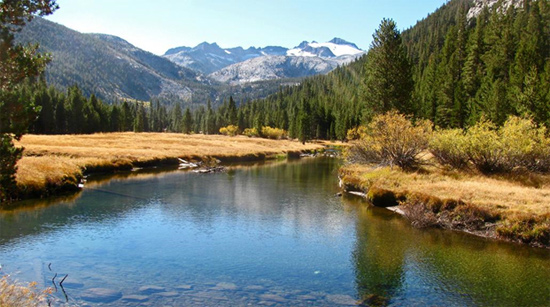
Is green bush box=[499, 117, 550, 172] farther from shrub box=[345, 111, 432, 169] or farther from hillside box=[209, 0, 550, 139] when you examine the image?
hillside box=[209, 0, 550, 139]

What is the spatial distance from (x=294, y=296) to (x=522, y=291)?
35.2 ft

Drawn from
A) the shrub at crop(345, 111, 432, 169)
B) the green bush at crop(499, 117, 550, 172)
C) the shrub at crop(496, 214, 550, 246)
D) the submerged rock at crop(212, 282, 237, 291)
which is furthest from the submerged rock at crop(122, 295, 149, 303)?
the green bush at crop(499, 117, 550, 172)

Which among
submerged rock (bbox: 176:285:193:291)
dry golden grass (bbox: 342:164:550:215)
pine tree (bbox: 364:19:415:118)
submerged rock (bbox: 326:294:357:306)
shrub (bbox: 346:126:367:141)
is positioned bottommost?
submerged rock (bbox: 326:294:357:306)

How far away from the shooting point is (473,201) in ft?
91.5

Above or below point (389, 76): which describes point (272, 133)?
below

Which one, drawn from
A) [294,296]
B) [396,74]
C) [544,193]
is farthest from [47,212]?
[396,74]

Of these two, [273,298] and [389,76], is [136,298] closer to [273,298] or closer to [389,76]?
[273,298]

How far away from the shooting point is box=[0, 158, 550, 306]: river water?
16547 millimetres

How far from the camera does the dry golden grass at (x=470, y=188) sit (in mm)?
26400

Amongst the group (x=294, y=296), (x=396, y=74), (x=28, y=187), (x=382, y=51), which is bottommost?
(x=294, y=296)

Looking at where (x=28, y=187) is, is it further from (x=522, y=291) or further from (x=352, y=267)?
(x=522, y=291)

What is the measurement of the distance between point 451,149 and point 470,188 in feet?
29.9

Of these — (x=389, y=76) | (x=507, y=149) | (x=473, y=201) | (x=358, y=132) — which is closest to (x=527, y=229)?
(x=473, y=201)

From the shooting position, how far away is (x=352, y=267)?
2031 cm
